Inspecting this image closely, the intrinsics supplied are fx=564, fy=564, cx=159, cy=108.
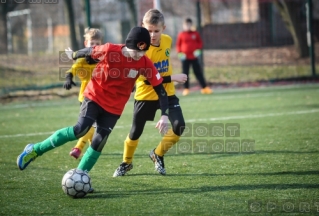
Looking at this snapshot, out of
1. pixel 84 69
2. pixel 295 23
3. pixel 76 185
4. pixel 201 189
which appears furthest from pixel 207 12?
pixel 76 185

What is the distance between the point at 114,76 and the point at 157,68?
0.99 m

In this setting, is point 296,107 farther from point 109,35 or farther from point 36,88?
point 109,35

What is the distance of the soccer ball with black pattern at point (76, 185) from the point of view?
5438 millimetres

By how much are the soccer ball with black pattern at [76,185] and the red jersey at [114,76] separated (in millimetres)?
757

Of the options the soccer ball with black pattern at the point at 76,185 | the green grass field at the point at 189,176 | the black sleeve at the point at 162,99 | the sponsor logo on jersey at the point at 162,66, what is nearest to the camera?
the green grass field at the point at 189,176

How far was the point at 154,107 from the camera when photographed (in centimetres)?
670

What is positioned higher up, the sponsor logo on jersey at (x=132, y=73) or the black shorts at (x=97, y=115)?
the sponsor logo on jersey at (x=132, y=73)

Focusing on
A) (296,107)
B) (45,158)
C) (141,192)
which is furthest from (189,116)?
(141,192)

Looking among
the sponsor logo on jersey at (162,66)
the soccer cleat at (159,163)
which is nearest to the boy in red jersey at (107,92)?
the sponsor logo on jersey at (162,66)

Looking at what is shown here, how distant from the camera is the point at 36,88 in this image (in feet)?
51.4

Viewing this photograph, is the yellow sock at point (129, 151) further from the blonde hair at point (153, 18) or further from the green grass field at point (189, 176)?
the blonde hair at point (153, 18)

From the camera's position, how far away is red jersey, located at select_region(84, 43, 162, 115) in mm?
5809

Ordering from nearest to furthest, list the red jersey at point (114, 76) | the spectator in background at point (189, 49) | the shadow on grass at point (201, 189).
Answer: the shadow on grass at point (201, 189), the red jersey at point (114, 76), the spectator in background at point (189, 49)

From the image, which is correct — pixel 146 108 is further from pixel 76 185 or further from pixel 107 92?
pixel 76 185
